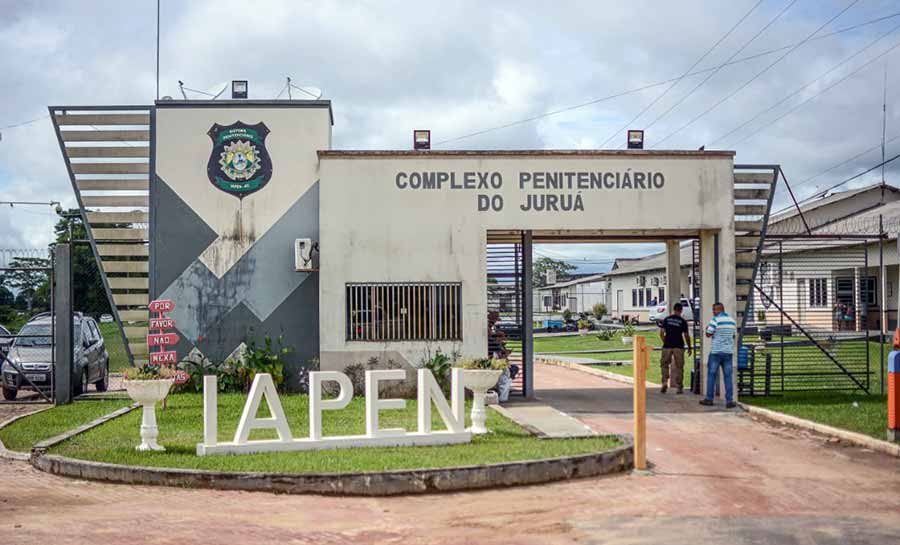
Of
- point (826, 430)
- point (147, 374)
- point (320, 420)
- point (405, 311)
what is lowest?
point (826, 430)

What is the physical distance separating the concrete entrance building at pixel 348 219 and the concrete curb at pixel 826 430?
2.59m

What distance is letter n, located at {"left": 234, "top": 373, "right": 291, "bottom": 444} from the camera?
34.2 ft

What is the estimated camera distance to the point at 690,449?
11.7 meters

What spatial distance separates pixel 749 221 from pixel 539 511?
1066 centimetres

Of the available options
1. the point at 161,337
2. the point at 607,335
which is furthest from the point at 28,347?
the point at 607,335

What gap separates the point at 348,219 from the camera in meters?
16.6

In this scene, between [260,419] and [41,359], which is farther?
[41,359]

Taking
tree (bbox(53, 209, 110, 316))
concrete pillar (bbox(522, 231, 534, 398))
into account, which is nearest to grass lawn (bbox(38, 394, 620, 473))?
concrete pillar (bbox(522, 231, 534, 398))

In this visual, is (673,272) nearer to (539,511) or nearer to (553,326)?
(539,511)

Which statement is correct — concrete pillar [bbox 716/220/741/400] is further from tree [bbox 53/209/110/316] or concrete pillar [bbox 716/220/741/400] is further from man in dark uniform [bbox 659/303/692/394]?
tree [bbox 53/209/110/316]

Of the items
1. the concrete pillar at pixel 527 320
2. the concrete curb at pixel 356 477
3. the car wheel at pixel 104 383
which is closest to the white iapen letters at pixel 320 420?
the concrete curb at pixel 356 477

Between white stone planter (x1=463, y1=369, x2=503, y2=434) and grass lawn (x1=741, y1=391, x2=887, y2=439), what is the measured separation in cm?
493

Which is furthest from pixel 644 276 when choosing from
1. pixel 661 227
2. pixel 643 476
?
pixel 643 476

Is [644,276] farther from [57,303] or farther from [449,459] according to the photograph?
[449,459]
